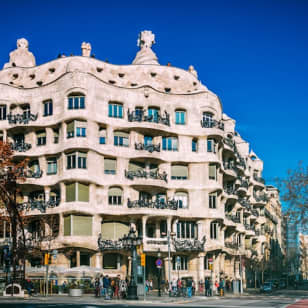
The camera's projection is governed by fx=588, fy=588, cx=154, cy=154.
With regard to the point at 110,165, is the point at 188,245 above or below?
below

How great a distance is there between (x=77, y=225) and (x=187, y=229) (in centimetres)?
1278

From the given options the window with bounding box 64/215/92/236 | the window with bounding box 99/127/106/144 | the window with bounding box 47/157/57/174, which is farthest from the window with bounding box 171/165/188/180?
the window with bounding box 47/157/57/174

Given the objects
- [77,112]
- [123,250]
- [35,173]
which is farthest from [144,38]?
[123,250]

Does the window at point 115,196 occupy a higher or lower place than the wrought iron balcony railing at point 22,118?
lower

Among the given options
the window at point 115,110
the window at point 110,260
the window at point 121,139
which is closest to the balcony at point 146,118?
the window at point 115,110

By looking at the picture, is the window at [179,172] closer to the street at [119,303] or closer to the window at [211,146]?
the window at [211,146]

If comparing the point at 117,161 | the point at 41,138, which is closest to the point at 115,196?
the point at 117,161

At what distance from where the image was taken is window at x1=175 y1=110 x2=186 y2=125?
6541cm

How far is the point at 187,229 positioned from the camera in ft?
209

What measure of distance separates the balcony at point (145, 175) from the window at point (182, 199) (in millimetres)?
2295

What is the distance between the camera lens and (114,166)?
61.8 meters

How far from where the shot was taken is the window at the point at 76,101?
60.0 meters

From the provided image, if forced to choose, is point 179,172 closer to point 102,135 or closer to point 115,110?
point 102,135

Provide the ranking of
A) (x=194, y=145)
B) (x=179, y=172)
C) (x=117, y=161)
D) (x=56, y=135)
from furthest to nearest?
(x=194, y=145)
(x=179, y=172)
(x=117, y=161)
(x=56, y=135)
